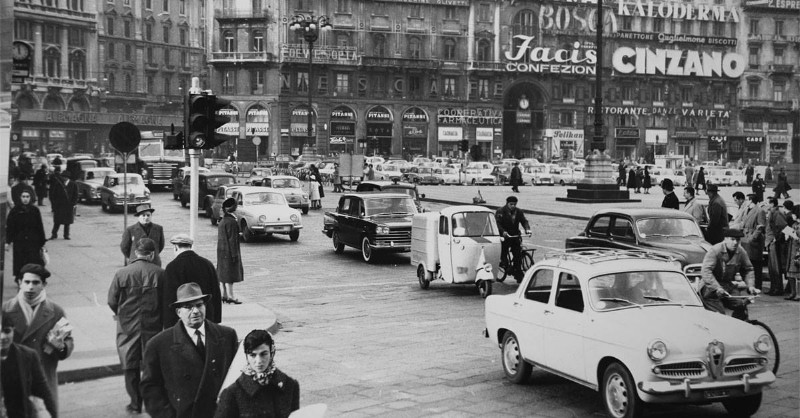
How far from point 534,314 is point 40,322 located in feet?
17.0

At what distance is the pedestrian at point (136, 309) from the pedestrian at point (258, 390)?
12.3 ft

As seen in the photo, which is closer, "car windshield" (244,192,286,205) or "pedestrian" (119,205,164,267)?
"pedestrian" (119,205,164,267)

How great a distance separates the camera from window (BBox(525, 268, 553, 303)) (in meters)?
9.43

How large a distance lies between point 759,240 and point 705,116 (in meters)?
77.6

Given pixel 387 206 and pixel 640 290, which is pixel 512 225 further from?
pixel 640 290

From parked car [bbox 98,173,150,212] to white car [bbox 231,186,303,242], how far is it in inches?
284

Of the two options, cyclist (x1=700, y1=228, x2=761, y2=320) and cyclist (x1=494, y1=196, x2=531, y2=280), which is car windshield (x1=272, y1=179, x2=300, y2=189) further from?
cyclist (x1=700, y1=228, x2=761, y2=320)

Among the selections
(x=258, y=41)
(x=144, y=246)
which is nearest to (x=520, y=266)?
(x=144, y=246)

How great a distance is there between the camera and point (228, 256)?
14.9 meters

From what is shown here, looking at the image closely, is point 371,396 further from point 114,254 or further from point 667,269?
point 114,254

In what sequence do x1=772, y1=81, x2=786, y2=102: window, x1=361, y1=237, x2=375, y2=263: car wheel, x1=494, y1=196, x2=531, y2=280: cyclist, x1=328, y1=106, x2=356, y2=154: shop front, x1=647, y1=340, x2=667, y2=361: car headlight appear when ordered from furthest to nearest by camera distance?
x1=772, y1=81, x2=786, y2=102: window < x1=328, y1=106, x2=356, y2=154: shop front < x1=361, y1=237, x2=375, y2=263: car wheel < x1=494, y1=196, x2=531, y2=280: cyclist < x1=647, y1=340, x2=667, y2=361: car headlight

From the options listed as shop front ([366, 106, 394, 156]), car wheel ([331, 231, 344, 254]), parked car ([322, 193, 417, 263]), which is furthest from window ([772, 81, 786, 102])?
car wheel ([331, 231, 344, 254])

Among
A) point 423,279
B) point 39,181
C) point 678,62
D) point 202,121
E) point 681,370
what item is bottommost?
point 423,279

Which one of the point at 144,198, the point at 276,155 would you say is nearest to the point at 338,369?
the point at 144,198
